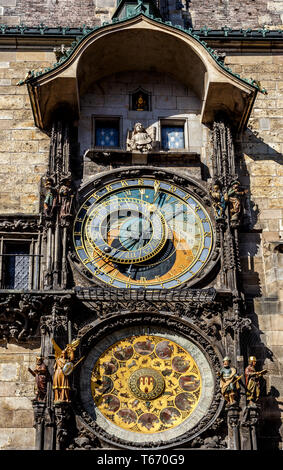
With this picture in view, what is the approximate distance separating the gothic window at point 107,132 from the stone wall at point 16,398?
3262 mm

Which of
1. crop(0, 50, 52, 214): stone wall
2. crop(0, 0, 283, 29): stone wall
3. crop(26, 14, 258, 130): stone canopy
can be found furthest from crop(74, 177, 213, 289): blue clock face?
crop(0, 0, 283, 29): stone wall

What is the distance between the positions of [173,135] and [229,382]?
13.1ft

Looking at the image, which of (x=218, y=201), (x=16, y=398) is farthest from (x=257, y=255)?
(x=16, y=398)

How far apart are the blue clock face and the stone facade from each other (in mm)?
570

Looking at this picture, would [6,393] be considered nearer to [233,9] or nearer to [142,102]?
[142,102]

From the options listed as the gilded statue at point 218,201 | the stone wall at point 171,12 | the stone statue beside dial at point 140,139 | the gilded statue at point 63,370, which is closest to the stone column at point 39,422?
the gilded statue at point 63,370

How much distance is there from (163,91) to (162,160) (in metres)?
1.24

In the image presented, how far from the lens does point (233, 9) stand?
52.9ft

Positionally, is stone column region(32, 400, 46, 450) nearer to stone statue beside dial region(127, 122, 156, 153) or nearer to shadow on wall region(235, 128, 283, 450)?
shadow on wall region(235, 128, 283, 450)

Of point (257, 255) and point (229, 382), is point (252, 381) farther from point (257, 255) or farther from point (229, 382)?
point (257, 255)

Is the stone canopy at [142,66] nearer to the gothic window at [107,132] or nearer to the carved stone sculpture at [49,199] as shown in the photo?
the gothic window at [107,132]

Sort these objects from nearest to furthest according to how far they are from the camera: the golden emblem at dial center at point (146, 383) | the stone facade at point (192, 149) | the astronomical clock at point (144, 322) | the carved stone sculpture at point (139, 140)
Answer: the astronomical clock at point (144, 322) < the golden emblem at dial center at point (146, 383) < the stone facade at point (192, 149) < the carved stone sculpture at point (139, 140)

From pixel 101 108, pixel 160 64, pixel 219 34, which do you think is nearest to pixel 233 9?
pixel 219 34

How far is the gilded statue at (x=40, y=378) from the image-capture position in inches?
474
